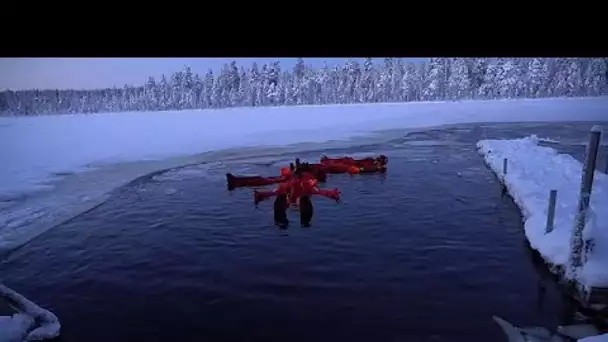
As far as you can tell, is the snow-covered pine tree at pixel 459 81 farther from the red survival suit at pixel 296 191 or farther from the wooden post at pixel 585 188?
the wooden post at pixel 585 188

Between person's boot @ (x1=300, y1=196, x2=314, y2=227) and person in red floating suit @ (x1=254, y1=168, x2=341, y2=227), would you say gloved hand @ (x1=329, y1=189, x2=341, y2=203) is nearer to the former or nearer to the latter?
person in red floating suit @ (x1=254, y1=168, x2=341, y2=227)

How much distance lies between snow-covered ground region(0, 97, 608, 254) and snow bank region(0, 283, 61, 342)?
399cm

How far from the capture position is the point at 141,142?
3042 centimetres

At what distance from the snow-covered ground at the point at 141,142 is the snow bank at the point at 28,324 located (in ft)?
13.1

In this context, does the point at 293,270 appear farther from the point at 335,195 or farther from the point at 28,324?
the point at 335,195

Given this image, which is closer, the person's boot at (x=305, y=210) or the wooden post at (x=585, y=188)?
the wooden post at (x=585, y=188)

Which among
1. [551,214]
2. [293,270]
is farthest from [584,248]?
[293,270]

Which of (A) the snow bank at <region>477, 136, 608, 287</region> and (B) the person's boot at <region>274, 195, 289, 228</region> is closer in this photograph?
(A) the snow bank at <region>477, 136, 608, 287</region>

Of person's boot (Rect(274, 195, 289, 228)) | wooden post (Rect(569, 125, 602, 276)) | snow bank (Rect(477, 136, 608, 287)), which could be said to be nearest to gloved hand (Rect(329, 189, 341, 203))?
person's boot (Rect(274, 195, 289, 228))

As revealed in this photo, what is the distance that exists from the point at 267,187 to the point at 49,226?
7003 millimetres

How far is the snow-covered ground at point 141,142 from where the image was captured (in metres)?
15.2

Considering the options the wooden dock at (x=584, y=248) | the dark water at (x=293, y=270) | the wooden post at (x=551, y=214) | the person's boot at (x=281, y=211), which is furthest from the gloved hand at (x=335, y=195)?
the wooden dock at (x=584, y=248)

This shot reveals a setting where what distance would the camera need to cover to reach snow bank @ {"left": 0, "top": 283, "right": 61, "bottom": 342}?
24.5ft
